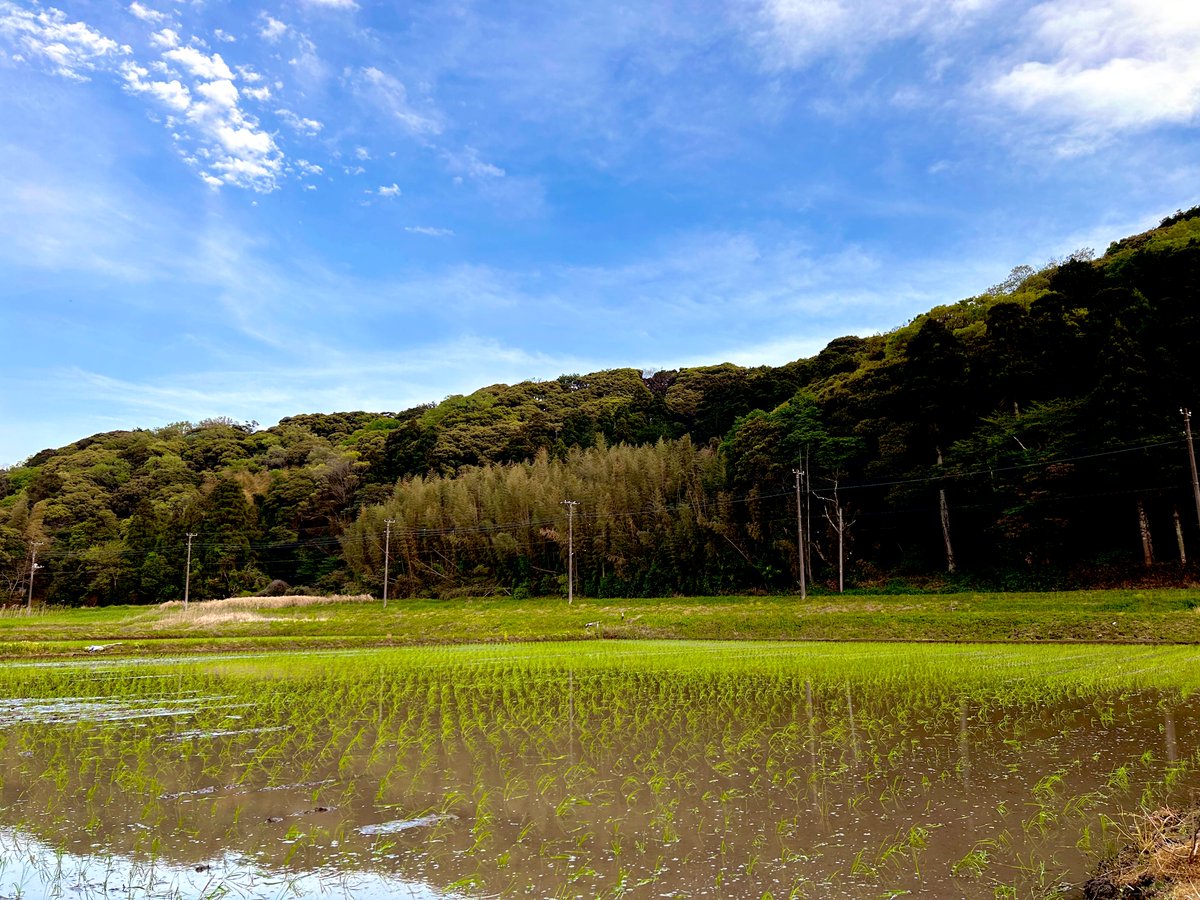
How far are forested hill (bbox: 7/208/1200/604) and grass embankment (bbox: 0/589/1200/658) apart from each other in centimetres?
406

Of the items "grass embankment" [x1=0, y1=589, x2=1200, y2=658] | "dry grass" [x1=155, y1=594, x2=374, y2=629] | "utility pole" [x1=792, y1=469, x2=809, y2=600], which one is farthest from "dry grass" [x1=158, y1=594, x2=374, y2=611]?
"utility pole" [x1=792, y1=469, x2=809, y2=600]

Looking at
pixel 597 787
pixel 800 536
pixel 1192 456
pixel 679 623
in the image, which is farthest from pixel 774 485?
pixel 597 787

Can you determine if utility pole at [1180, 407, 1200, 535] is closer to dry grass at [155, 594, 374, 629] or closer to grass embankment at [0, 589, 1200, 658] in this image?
grass embankment at [0, 589, 1200, 658]

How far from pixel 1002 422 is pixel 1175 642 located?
1248 cm

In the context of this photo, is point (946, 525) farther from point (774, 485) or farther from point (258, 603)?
point (258, 603)

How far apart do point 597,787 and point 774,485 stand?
1207 inches

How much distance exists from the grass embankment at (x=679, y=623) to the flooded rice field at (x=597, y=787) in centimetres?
905

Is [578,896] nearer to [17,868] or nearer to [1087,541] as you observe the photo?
[17,868]

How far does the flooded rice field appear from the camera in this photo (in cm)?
402

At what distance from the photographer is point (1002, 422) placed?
28.8 meters

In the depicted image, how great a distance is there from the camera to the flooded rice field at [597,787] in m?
4.02

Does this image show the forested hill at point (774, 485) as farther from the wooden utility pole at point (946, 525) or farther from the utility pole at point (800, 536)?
the utility pole at point (800, 536)

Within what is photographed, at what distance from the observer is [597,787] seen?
19.1ft

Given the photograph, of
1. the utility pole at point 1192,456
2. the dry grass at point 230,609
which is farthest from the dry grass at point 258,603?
the utility pole at point 1192,456
